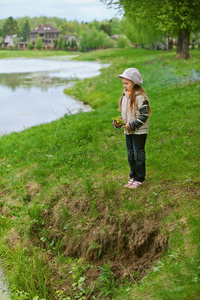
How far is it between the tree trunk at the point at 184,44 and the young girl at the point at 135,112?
21177 millimetres

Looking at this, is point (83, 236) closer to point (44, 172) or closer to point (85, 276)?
point (85, 276)

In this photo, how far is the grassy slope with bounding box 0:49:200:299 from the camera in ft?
15.0

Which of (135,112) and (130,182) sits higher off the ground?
(135,112)

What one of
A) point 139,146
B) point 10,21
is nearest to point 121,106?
point 139,146

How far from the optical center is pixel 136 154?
596 centimetres

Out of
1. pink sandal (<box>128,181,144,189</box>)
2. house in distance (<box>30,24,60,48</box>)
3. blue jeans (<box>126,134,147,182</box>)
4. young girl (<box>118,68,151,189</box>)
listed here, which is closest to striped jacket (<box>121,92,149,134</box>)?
young girl (<box>118,68,151,189</box>)

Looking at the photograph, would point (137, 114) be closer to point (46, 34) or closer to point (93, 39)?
point (93, 39)

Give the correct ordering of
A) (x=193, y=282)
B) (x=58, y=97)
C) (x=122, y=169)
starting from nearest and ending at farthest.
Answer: (x=193, y=282) < (x=122, y=169) < (x=58, y=97)

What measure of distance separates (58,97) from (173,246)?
18.3m

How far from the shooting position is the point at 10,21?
13825 centimetres

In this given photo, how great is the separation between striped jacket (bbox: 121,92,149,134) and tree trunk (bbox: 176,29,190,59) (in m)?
21.2

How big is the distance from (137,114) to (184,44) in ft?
76.1

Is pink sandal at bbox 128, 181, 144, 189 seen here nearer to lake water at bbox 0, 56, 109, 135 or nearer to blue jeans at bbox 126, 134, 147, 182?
blue jeans at bbox 126, 134, 147, 182

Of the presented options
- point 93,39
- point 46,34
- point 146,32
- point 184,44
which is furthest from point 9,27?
point 184,44
